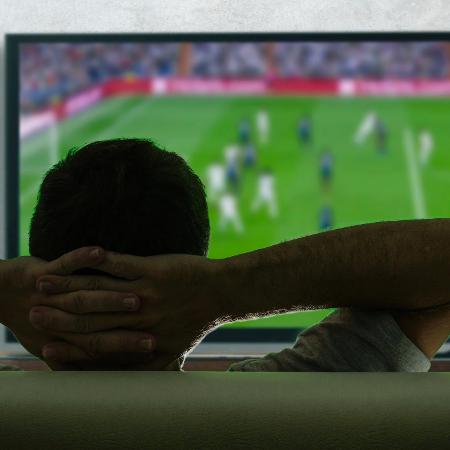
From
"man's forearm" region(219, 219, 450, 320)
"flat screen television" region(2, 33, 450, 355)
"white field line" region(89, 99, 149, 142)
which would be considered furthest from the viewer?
"white field line" region(89, 99, 149, 142)

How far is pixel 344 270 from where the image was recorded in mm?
901

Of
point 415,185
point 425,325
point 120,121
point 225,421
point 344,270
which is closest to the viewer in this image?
point 225,421

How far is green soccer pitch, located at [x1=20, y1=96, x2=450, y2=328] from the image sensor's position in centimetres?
332

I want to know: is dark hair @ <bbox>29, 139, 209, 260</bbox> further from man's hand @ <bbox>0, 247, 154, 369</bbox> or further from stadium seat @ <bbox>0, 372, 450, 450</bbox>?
stadium seat @ <bbox>0, 372, 450, 450</bbox>

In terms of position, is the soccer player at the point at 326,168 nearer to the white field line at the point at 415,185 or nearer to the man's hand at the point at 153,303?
the white field line at the point at 415,185

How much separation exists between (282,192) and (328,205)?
20 centimetres

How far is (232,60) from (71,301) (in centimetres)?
255

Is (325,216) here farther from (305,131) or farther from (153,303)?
(153,303)

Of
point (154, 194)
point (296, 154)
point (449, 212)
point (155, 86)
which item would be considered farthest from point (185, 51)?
point (154, 194)

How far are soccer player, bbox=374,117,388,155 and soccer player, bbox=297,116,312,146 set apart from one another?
0.89 feet

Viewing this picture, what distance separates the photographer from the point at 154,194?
97 centimetres

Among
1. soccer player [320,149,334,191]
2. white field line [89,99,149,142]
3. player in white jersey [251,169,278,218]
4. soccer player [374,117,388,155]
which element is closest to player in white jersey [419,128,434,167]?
soccer player [374,117,388,155]

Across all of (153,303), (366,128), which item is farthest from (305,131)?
(153,303)
